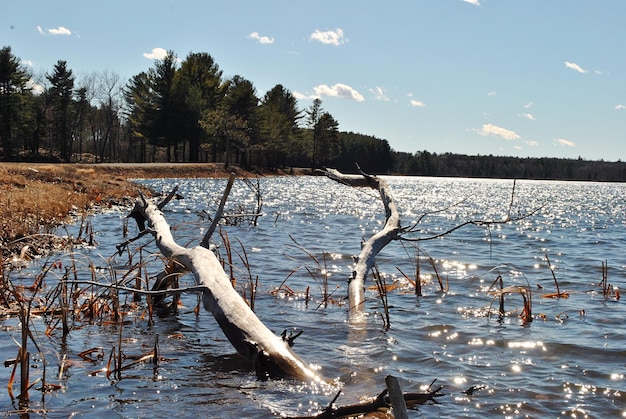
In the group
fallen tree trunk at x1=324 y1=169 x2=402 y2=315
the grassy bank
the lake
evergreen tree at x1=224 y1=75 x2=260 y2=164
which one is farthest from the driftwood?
evergreen tree at x1=224 y1=75 x2=260 y2=164

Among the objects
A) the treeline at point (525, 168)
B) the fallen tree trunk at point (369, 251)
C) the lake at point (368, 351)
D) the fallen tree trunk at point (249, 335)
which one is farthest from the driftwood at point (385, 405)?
the treeline at point (525, 168)

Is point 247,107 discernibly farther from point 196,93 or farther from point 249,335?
point 249,335

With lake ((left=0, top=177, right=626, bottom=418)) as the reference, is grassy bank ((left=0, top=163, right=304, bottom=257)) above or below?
above

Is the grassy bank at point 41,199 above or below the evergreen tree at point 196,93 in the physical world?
below

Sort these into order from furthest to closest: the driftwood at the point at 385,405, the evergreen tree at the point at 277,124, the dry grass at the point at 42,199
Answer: the evergreen tree at the point at 277,124 < the dry grass at the point at 42,199 < the driftwood at the point at 385,405

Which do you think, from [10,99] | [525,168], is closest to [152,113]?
[10,99]

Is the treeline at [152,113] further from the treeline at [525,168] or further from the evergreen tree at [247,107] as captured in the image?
the treeline at [525,168]

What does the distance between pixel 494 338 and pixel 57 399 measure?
5.19 meters

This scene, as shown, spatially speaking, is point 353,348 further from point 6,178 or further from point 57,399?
point 6,178

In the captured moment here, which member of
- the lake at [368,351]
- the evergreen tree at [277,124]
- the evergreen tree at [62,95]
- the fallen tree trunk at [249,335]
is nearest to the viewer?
the lake at [368,351]

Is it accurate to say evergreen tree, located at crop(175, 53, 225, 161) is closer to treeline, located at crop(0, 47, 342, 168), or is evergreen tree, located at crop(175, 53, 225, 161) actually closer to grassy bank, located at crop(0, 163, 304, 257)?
treeline, located at crop(0, 47, 342, 168)

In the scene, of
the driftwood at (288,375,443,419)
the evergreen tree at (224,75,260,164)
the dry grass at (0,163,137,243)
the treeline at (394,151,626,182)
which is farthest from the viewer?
the treeline at (394,151,626,182)

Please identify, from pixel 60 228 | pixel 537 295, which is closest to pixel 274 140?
pixel 60 228

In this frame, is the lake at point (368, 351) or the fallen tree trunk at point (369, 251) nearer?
the lake at point (368, 351)
